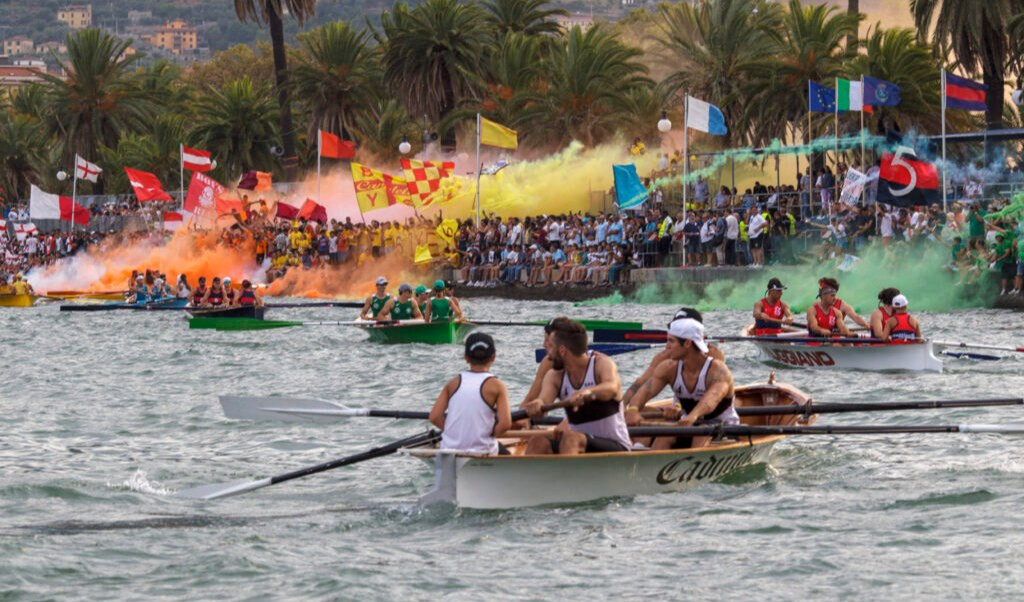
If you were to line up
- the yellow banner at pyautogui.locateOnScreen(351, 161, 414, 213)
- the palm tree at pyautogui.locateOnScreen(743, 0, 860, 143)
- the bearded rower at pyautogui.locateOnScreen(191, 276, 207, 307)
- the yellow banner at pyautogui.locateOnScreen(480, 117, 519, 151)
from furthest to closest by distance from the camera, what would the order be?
the yellow banner at pyautogui.locateOnScreen(351, 161, 414, 213), the palm tree at pyautogui.locateOnScreen(743, 0, 860, 143), the yellow banner at pyautogui.locateOnScreen(480, 117, 519, 151), the bearded rower at pyautogui.locateOnScreen(191, 276, 207, 307)

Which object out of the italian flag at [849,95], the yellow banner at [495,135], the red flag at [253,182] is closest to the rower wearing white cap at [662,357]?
the italian flag at [849,95]

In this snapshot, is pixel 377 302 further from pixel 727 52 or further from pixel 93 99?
pixel 93 99

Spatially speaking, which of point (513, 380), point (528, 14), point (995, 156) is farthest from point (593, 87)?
point (513, 380)

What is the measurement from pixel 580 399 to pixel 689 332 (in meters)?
1.47

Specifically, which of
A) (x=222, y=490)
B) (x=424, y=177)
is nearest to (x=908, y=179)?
(x=424, y=177)

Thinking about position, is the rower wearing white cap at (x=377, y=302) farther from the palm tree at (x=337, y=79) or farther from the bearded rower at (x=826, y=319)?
the palm tree at (x=337, y=79)

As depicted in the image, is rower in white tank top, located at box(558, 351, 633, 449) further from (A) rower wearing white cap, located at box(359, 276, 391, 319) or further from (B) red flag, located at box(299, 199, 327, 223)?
(B) red flag, located at box(299, 199, 327, 223)

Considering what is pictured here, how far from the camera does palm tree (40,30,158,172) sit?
82875 millimetres

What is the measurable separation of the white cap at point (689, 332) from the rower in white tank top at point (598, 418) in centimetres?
96

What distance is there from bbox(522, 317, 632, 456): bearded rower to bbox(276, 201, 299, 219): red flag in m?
48.5

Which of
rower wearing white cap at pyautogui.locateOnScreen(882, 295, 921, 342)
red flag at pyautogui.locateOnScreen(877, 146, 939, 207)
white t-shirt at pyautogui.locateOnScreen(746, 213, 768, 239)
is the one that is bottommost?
rower wearing white cap at pyautogui.locateOnScreen(882, 295, 921, 342)

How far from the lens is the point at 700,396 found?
14.8m

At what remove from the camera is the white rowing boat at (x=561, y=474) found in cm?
1280

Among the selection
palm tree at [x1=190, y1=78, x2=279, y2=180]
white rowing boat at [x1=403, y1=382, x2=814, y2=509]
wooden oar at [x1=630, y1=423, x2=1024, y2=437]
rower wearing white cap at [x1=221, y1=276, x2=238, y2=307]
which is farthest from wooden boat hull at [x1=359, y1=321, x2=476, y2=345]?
palm tree at [x1=190, y1=78, x2=279, y2=180]
